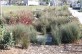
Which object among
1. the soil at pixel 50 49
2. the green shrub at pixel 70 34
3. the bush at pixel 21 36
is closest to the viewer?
the soil at pixel 50 49

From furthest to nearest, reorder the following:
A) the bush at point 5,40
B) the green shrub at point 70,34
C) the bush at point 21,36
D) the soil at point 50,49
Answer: the green shrub at point 70,34
the bush at point 21,36
the soil at point 50,49
the bush at point 5,40

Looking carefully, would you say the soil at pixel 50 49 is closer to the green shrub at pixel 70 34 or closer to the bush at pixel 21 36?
the bush at pixel 21 36

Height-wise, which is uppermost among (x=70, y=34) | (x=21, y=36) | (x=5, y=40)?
(x=5, y=40)

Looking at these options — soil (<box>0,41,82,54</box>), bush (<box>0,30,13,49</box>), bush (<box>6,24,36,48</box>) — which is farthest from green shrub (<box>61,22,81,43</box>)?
bush (<box>0,30,13,49</box>)

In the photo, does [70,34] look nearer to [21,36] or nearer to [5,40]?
[21,36]

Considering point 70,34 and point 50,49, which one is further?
point 70,34

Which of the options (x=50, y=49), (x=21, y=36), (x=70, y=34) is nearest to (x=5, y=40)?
(x=21, y=36)

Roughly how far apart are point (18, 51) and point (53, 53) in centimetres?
151

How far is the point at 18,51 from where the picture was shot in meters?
12.3

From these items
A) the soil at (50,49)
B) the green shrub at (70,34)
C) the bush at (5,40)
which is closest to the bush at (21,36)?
the soil at (50,49)

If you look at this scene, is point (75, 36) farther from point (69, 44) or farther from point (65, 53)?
point (65, 53)

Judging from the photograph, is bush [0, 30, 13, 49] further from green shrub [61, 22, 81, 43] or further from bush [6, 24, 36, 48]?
green shrub [61, 22, 81, 43]

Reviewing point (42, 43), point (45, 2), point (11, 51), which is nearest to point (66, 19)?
point (42, 43)

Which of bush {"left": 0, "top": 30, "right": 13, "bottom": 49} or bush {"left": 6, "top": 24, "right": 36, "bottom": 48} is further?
bush {"left": 6, "top": 24, "right": 36, "bottom": 48}
